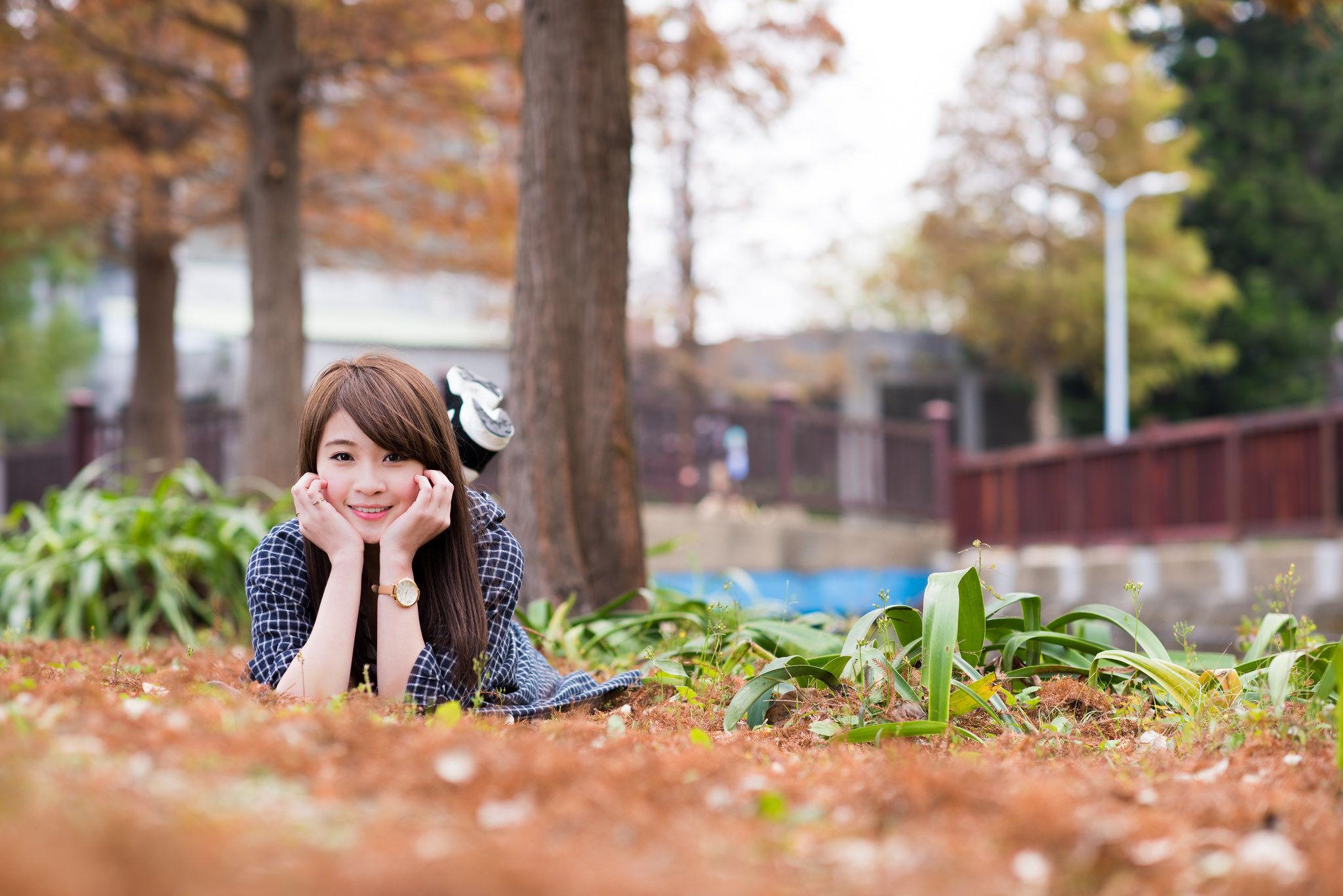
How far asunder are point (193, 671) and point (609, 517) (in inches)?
74.7

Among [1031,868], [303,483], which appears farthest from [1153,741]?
[303,483]

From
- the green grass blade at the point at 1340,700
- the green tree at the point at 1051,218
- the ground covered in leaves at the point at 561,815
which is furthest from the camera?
the green tree at the point at 1051,218

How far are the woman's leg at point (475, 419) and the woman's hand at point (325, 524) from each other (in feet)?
2.87

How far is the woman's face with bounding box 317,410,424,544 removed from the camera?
270 centimetres

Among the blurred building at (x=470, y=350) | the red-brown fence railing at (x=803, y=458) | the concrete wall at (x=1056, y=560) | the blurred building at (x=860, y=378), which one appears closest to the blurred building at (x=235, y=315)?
the blurred building at (x=470, y=350)

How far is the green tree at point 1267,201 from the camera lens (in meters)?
26.0

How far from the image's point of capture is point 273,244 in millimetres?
8453

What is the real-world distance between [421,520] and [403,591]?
158 millimetres

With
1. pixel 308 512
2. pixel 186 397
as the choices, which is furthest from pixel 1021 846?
pixel 186 397

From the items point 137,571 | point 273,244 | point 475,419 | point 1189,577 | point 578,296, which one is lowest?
point 1189,577

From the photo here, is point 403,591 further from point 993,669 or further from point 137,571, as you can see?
point 137,571

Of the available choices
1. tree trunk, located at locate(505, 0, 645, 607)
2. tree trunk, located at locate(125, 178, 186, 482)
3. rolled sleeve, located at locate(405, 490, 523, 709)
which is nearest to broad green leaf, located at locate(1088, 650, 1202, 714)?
rolled sleeve, located at locate(405, 490, 523, 709)

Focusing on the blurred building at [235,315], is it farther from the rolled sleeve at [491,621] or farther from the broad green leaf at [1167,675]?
the broad green leaf at [1167,675]

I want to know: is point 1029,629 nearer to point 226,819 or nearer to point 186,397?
point 226,819
